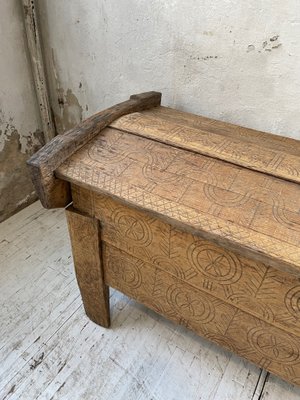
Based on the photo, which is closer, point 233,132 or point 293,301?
point 293,301

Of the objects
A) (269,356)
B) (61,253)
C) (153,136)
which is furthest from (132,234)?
(61,253)

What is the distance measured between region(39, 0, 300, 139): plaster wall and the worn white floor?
0.79m

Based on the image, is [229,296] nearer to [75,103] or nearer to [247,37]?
[247,37]

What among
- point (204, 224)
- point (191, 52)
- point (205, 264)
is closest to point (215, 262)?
point (205, 264)

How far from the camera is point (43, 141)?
168cm

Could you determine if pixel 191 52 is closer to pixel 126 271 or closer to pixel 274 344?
pixel 126 271

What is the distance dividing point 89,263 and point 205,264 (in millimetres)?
401

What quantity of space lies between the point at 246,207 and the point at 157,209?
181 millimetres

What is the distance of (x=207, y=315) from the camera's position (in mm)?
837

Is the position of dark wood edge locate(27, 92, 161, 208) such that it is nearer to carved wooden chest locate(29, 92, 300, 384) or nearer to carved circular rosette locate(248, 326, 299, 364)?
carved wooden chest locate(29, 92, 300, 384)

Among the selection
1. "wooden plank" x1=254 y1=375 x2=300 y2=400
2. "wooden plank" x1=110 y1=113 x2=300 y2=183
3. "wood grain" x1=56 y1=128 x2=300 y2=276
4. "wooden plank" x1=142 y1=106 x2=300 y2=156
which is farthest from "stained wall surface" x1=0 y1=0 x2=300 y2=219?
"wooden plank" x1=254 y1=375 x2=300 y2=400

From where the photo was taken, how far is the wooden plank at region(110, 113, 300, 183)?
0.71 meters

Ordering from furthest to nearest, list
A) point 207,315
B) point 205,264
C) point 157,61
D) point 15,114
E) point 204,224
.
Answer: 1. point 15,114
2. point 157,61
3. point 207,315
4. point 205,264
5. point 204,224

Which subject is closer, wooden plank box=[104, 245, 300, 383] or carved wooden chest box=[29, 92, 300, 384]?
carved wooden chest box=[29, 92, 300, 384]
